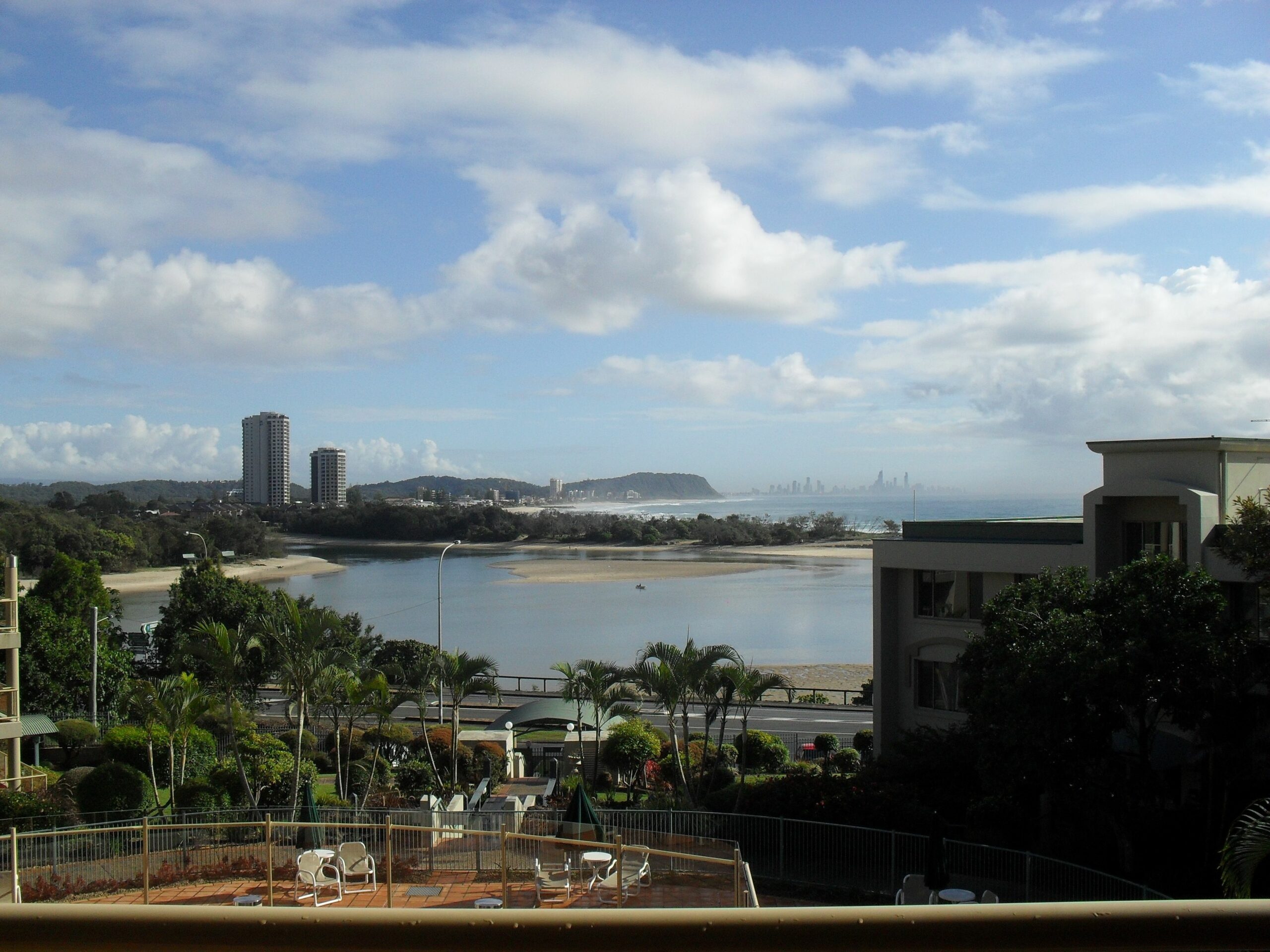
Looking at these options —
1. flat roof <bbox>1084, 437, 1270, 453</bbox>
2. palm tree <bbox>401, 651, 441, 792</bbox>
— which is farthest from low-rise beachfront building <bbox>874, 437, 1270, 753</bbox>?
palm tree <bbox>401, 651, 441, 792</bbox>

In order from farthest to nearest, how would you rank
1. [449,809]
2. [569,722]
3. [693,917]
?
[569,722]
[449,809]
[693,917]

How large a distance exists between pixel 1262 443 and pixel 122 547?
313ft

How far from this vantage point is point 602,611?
227 feet

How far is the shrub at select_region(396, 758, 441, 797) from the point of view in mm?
22531

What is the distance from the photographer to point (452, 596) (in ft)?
260

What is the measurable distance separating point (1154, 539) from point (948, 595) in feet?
16.7

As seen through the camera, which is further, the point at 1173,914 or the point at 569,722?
the point at 569,722

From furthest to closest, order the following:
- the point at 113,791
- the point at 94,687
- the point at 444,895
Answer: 1. the point at 94,687
2. the point at 113,791
3. the point at 444,895

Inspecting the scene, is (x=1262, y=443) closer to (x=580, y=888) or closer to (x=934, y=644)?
(x=934, y=644)

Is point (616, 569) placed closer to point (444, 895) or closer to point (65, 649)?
point (65, 649)

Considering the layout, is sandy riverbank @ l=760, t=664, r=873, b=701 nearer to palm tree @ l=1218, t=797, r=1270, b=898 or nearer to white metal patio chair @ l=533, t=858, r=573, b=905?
white metal patio chair @ l=533, t=858, r=573, b=905

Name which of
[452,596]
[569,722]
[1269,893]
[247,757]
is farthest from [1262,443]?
[452,596]

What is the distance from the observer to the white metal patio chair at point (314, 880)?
1252cm

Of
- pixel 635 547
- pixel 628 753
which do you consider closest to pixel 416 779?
pixel 628 753
